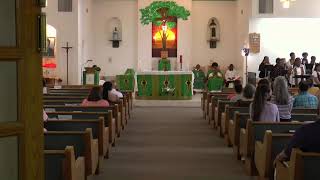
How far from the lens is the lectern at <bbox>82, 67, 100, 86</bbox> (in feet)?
61.2

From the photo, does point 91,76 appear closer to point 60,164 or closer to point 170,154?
point 170,154

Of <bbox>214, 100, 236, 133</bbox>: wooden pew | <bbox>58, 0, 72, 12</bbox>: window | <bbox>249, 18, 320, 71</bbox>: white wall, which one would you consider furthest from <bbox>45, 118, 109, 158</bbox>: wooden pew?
<bbox>249, 18, 320, 71</bbox>: white wall

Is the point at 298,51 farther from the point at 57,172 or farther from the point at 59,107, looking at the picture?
the point at 57,172

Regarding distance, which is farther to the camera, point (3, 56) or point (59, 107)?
point (59, 107)

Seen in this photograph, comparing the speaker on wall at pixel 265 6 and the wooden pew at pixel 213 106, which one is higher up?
the speaker on wall at pixel 265 6

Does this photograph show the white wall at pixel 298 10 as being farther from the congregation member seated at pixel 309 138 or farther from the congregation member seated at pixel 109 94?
the congregation member seated at pixel 309 138

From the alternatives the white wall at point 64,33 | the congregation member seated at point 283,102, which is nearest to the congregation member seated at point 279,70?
the white wall at point 64,33

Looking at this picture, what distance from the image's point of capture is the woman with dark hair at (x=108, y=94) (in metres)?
9.76

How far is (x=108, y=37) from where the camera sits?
21844 millimetres

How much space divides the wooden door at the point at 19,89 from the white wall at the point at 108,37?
63.5ft

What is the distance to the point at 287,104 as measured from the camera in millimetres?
7125

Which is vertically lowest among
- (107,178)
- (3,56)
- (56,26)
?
(107,178)

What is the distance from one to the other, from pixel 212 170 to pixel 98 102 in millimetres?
2693

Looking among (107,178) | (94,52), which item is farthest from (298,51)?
(107,178)
